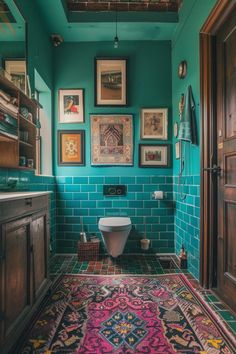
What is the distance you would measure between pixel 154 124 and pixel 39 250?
6.68 feet

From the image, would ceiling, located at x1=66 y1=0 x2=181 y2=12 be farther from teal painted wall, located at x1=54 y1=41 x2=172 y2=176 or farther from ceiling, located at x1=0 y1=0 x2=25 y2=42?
ceiling, located at x1=0 y1=0 x2=25 y2=42

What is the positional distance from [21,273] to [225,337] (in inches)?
49.3

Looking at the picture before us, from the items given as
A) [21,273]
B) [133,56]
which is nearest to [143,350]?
[21,273]

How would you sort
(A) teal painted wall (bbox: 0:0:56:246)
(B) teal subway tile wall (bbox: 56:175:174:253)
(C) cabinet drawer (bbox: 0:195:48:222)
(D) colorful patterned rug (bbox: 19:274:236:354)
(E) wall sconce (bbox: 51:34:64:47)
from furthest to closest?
(B) teal subway tile wall (bbox: 56:175:174:253), (E) wall sconce (bbox: 51:34:64:47), (A) teal painted wall (bbox: 0:0:56:246), (D) colorful patterned rug (bbox: 19:274:236:354), (C) cabinet drawer (bbox: 0:195:48:222)

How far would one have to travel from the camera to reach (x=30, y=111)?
2.03m

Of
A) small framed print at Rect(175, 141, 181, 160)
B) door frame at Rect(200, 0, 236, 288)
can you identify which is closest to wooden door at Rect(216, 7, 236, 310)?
door frame at Rect(200, 0, 236, 288)

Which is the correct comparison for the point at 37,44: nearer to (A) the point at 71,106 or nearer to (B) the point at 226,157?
(A) the point at 71,106

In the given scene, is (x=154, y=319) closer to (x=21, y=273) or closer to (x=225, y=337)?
(x=225, y=337)

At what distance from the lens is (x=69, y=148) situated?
280cm

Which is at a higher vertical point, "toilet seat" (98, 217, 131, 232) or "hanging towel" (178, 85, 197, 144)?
"hanging towel" (178, 85, 197, 144)

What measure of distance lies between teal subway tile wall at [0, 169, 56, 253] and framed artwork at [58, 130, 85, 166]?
0.98 feet

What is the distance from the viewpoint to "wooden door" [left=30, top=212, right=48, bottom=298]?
1.42 meters

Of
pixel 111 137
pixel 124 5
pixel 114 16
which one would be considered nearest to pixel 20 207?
pixel 111 137

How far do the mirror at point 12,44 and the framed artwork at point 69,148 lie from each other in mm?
895
